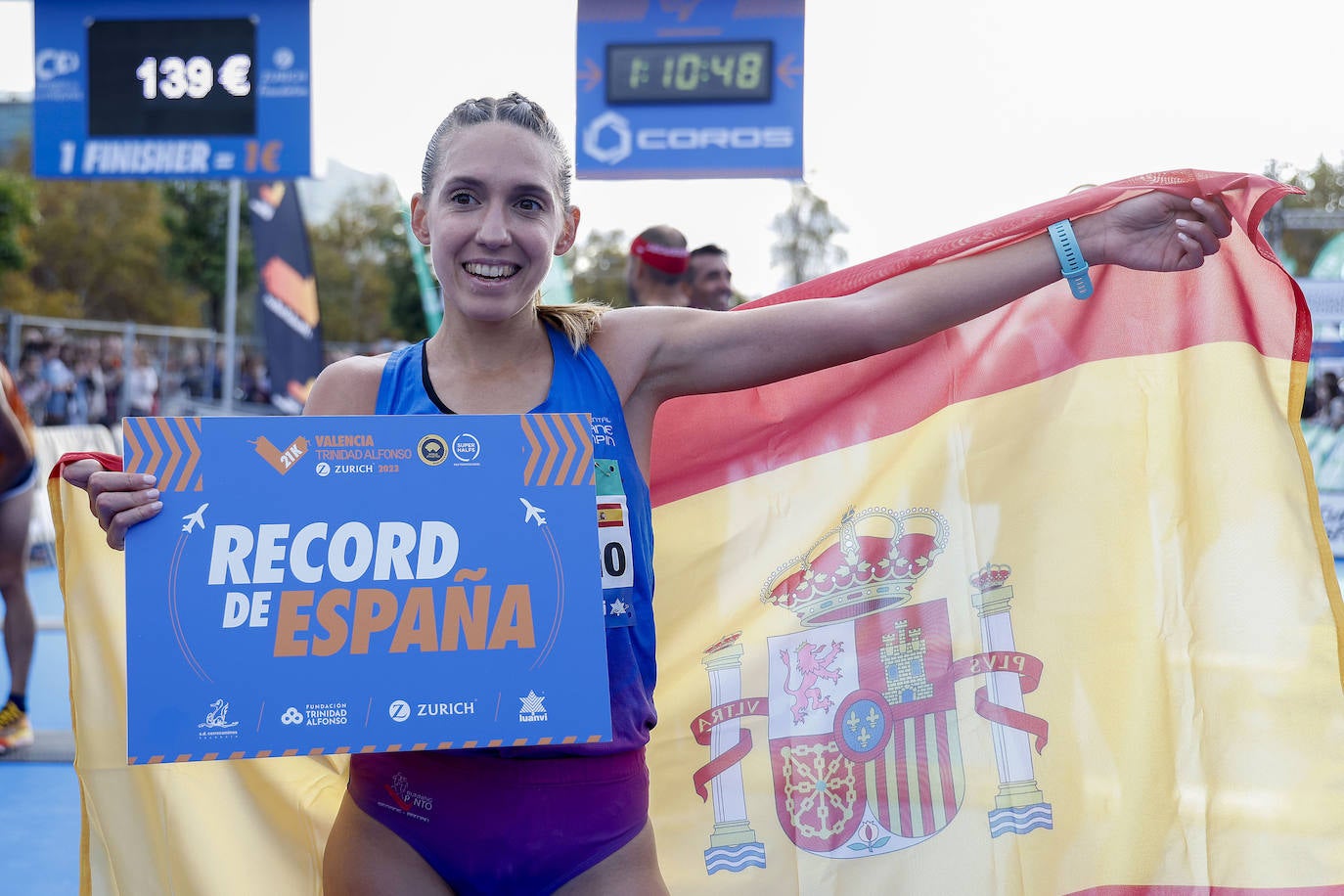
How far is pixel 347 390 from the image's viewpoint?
80.5 inches

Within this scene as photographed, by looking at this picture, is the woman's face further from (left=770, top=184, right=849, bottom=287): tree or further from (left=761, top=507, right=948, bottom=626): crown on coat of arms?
(left=770, top=184, right=849, bottom=287): tree

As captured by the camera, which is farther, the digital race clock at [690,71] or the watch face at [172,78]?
the watch face at [172,78]

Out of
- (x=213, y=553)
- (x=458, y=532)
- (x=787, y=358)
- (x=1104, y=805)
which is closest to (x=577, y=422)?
(x=458, y=532)

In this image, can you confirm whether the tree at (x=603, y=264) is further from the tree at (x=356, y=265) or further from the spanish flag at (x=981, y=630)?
the spanish flag at (x=981, y=630)

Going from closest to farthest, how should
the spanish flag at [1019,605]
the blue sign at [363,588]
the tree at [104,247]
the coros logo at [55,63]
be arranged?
the blue sign at [363,588] → the spanish flag at [1019,605] → the coros logo at [55,63] → the tree at [104,247]

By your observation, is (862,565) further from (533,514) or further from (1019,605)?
(533,514)

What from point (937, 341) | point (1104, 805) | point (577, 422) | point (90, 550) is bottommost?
point (1104, 805)

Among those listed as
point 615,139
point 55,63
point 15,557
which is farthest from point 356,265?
point 15,557

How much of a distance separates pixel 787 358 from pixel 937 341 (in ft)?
2.50

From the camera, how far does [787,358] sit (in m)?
2.08

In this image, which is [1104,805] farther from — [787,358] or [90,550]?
[90,550]

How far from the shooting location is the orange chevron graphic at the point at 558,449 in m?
1.84

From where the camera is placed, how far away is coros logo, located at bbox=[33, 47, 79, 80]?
8.36 metres

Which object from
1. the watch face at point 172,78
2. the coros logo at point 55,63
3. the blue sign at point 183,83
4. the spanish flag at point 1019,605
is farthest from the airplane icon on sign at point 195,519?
the coros logo at point 55,63
